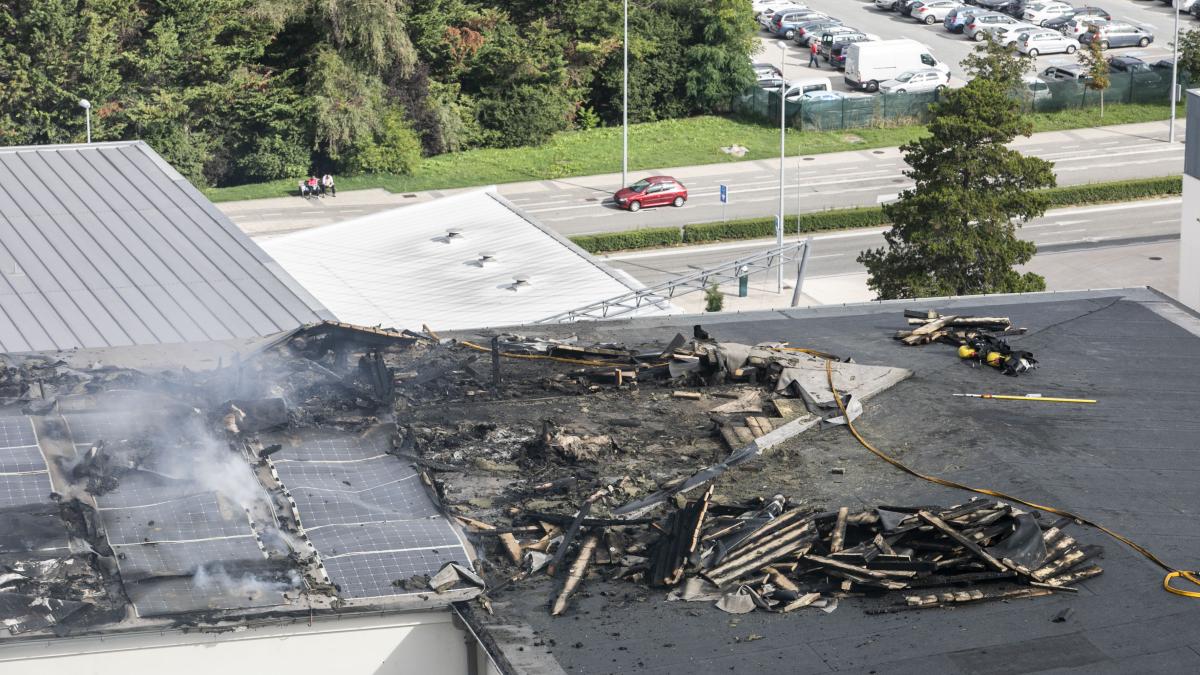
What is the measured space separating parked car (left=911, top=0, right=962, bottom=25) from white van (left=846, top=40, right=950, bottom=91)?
13.4 meters

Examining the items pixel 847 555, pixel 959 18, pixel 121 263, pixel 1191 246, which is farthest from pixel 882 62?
pixel 847 555

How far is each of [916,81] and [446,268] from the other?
4507 centimetres

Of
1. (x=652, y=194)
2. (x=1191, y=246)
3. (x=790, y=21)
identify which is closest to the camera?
(x=1191, y=246)

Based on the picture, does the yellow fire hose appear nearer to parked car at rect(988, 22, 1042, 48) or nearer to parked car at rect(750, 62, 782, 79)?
parked car at rect(750, 62, 782, 79)

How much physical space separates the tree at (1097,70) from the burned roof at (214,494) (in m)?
65.6

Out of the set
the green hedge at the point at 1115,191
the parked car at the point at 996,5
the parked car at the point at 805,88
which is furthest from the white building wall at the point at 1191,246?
the parked car at the point at 996,5

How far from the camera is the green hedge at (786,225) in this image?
72.9 m

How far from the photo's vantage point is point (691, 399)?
2939 cm

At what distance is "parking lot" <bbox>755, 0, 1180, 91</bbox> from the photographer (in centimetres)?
9456

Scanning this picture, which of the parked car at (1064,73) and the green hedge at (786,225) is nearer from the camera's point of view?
the green hedge at (786,225)

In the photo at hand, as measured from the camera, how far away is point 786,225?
242 ft

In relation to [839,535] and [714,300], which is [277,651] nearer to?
[839,535]

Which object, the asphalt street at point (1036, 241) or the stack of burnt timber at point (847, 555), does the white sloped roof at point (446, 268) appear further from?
the stack of burnt timber at point (847, 555)

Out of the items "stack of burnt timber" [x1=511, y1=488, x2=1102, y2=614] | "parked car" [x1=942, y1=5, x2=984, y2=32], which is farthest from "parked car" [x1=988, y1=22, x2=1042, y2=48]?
"stack of burnt timber" [x1=511, y1=488, x2=1102, y2=614]
